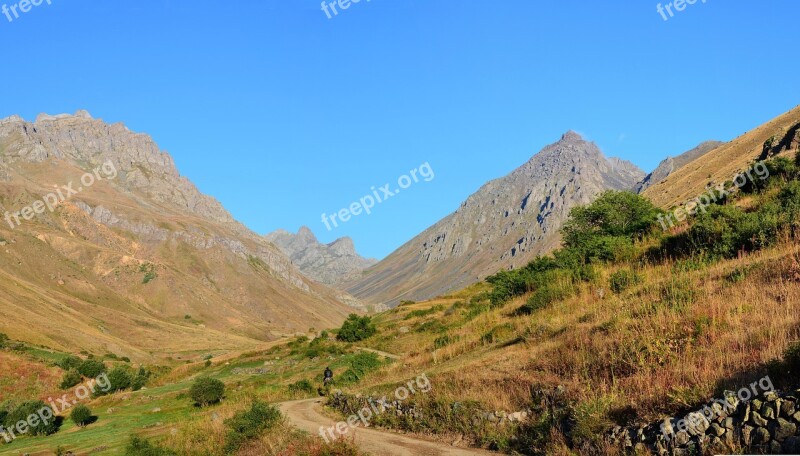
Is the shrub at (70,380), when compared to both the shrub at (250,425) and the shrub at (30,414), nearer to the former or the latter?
the shrub at (30,414)

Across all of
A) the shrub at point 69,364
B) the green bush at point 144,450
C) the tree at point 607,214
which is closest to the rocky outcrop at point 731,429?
the green bush at point 144,450

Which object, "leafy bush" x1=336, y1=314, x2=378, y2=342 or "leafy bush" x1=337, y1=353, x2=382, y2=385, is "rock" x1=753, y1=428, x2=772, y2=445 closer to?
"leafy bush" x1=337, y1=353, x2=382, y2=385

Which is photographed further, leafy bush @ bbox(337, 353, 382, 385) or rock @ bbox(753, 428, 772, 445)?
leafy bush @ bbox(337, 353, 382, 385)

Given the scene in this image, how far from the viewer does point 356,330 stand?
170 feet

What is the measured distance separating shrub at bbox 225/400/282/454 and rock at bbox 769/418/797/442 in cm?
1404

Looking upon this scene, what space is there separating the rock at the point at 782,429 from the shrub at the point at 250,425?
14.0 meters

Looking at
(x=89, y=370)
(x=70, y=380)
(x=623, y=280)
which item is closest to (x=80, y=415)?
(x=70, y=380)

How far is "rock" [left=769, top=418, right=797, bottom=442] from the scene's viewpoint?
23.2 ft

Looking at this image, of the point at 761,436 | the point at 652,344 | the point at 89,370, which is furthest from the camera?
the point at 89,370

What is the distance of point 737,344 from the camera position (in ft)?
34.1

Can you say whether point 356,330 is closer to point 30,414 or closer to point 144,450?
point 30,414

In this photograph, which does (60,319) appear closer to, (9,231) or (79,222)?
(9,231)

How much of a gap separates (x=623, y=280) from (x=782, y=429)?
458 inches

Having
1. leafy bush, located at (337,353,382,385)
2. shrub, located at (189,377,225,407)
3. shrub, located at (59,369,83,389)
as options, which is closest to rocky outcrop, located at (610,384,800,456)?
leafy bush, located at (337,353,382,385)
